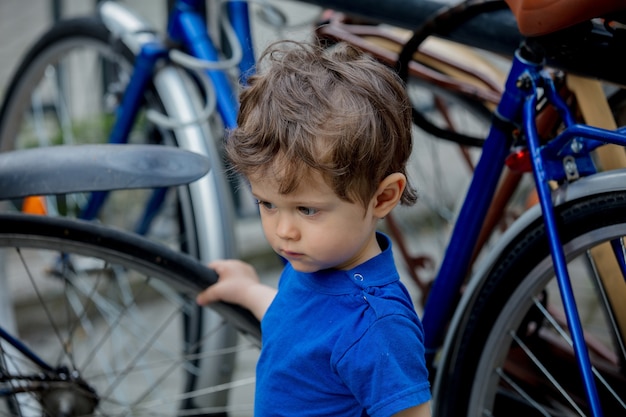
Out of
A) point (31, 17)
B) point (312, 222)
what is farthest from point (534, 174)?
point (31, 17)

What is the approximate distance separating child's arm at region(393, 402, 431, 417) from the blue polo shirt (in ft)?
0.06

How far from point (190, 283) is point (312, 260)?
1.56 feet

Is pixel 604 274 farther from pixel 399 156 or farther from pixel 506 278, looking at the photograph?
pixel 399 156

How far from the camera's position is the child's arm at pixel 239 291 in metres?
1.58

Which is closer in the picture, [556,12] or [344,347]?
[344,347]

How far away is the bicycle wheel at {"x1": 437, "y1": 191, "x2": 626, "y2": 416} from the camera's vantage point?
1.35 m

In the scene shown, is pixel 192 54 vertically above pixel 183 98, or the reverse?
pixel 192 54

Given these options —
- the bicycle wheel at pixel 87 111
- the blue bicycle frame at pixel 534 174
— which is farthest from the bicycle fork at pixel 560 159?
the bicycle wheel at pixel 87 111

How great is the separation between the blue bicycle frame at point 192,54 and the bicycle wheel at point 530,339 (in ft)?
2.43

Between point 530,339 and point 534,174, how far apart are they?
444 millimetres

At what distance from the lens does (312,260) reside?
1.19 m

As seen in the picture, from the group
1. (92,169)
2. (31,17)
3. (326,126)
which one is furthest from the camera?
(31,17)

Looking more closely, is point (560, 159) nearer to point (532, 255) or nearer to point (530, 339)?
point (532, 255)

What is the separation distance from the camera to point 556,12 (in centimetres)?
128
